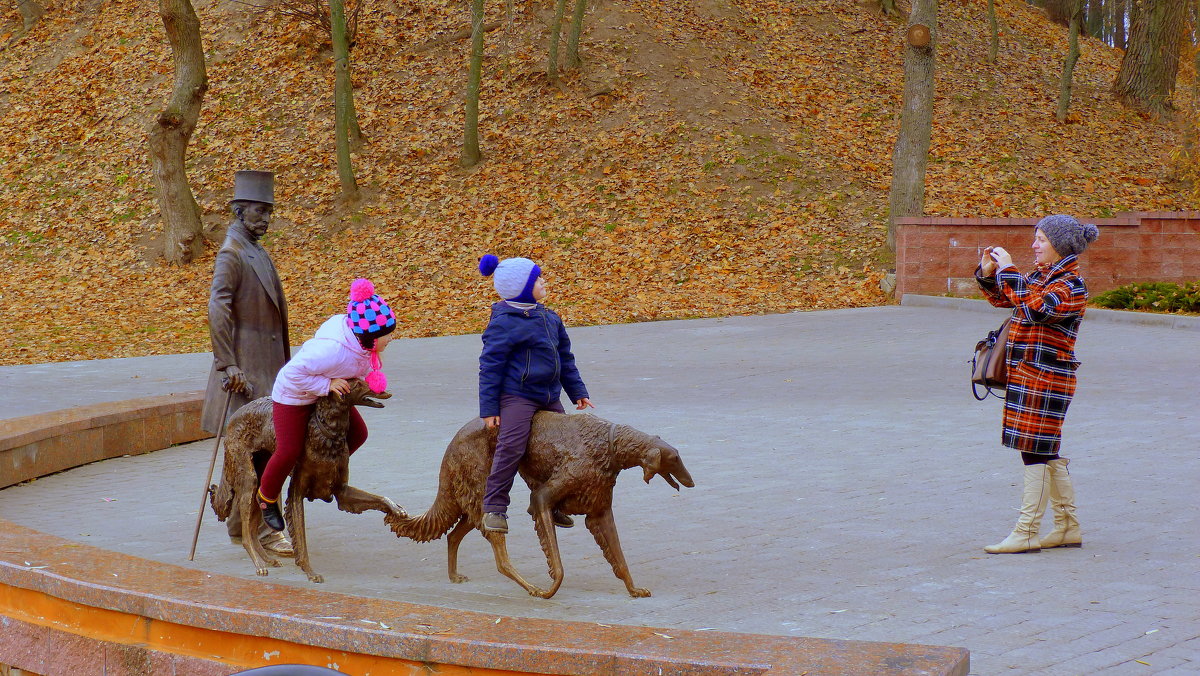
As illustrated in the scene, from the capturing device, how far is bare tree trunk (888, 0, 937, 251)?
1948cm

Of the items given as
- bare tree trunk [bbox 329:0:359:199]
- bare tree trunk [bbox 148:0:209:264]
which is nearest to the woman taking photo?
bare tree trunk [bbox 329:0:359:199]

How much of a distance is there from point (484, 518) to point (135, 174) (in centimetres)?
2240

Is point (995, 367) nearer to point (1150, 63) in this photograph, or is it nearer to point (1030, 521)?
point (1030, 521)

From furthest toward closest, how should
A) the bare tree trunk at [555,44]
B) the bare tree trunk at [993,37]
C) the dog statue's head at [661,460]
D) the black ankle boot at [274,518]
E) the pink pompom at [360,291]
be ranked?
the bare tree trunk at [993,37], the bare tree trunk at [555,44], the black ankle boot at [274,518], the pink pompom at [360,291], the dog statue's head at [661,460]

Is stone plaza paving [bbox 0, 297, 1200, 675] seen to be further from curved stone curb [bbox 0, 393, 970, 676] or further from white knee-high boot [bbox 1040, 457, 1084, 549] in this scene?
curved stone curb [bbox 0, 393, 970, 676]

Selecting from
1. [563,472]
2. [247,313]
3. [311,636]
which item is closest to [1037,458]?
[563,472]

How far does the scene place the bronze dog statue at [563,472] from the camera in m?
5.36

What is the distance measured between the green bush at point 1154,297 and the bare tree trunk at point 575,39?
12330 mm

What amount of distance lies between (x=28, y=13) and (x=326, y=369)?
3061 cm

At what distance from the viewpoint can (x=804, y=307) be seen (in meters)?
18.1

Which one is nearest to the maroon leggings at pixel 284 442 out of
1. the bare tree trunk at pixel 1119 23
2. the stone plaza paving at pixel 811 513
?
the stone plaza paving at pixel 811 513

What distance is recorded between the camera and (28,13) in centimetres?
3164

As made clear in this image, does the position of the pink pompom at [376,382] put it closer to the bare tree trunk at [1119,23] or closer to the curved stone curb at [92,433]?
the curved stone curb at [92,433]

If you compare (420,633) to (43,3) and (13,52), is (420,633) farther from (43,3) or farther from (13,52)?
(43,3)
